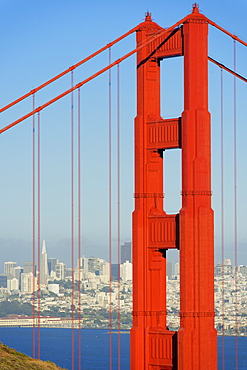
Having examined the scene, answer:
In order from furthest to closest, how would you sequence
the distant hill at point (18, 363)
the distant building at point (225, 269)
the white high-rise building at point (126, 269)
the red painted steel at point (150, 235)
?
the distant building at point (225, 269) → the white high-rise building at point (126, 269) → the red painted steel at point (150, 235) → the distant hill at point (18, 363)

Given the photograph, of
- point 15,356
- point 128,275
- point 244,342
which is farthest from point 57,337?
point 15,356

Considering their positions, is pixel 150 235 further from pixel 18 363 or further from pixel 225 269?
pixel 225 269

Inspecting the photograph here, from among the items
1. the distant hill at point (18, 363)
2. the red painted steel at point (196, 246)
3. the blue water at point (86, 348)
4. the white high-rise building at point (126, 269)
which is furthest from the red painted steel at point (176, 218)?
the white high-rise building at point (126, 269)

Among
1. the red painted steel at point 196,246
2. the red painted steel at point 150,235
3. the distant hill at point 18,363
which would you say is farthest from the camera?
the red painted steel at point 150,235

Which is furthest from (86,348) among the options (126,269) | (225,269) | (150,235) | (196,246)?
(196,246)

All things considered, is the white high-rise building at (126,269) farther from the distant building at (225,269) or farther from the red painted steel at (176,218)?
the red painted steel at (176,218)

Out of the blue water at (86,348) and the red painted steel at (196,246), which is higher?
the red painted steel at (196,246)

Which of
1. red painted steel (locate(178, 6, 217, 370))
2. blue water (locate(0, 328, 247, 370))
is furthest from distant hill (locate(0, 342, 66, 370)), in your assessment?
blue water (locate(0, 328, 247, 370))
